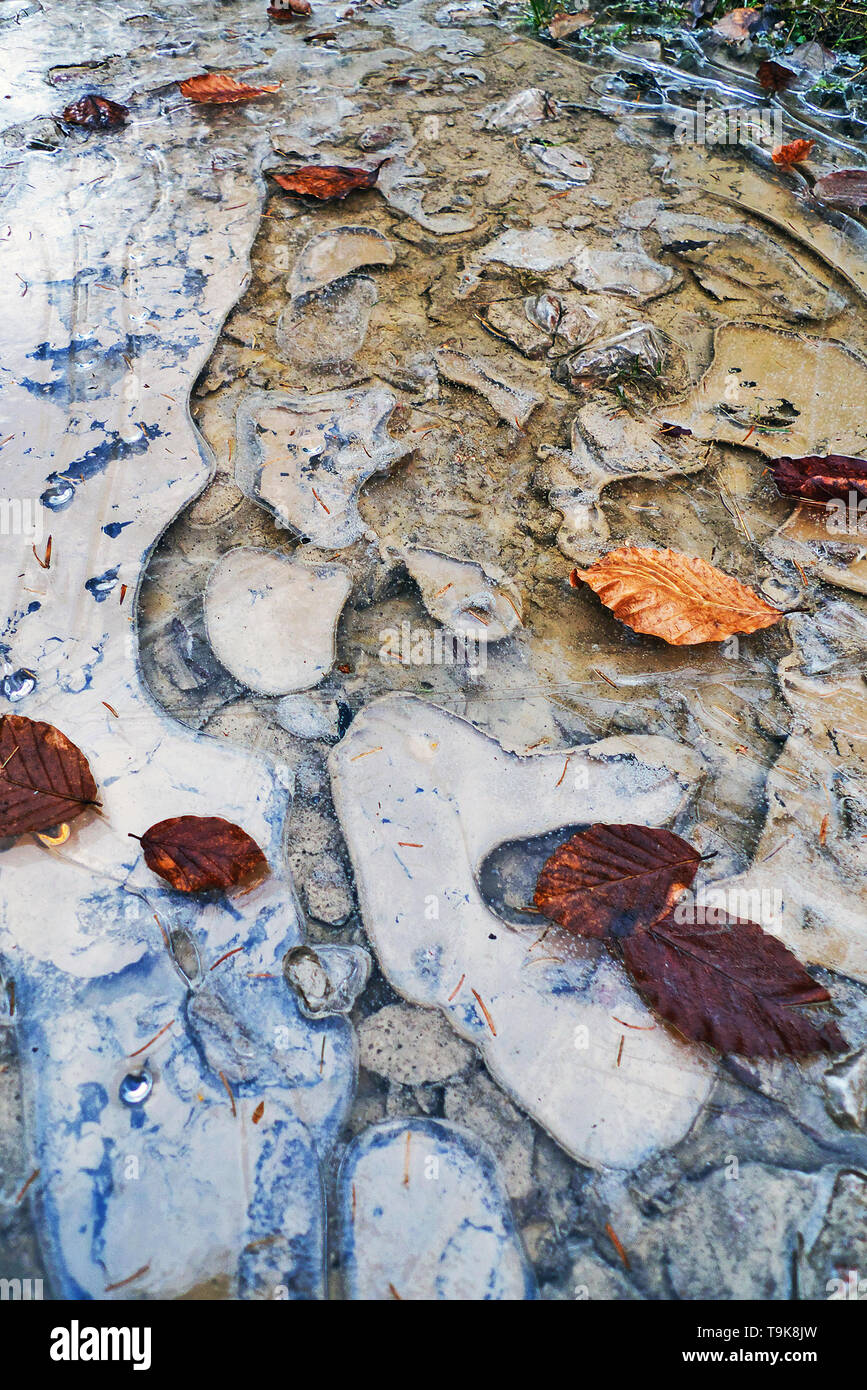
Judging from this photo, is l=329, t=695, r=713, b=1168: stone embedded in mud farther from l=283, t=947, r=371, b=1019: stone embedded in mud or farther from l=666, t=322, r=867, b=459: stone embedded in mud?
l=666, t=322, r=867, b=459: stone embedded in mud

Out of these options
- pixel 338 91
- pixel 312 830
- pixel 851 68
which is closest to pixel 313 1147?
pixel 312 830

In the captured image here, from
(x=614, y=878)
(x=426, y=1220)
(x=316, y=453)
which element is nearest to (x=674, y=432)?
(x=316, y=453)

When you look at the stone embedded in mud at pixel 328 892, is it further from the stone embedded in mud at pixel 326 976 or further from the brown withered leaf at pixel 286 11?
the brown withered leaf at pixel 286 11

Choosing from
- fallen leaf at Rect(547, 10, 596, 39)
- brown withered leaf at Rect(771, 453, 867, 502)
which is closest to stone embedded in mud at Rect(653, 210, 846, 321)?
brown withered leaf at Rect(771, 453, 867, 502)

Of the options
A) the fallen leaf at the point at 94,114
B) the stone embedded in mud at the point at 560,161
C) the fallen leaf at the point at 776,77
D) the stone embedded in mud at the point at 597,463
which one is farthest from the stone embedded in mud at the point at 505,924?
the fallen leaf at the point at 776,77

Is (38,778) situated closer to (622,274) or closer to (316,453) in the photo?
(316,453)

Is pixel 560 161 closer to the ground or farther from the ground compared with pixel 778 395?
farther from the ground
